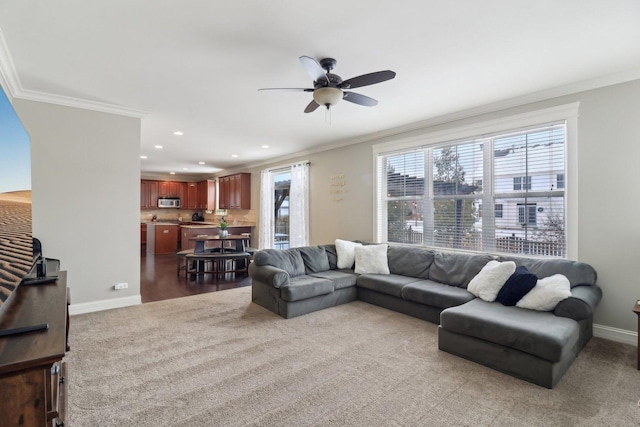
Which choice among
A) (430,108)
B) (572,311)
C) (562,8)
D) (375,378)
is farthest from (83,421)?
(430,108)

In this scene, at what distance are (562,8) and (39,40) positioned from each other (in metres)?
3.90

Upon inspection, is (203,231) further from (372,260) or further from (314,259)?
(372,260)

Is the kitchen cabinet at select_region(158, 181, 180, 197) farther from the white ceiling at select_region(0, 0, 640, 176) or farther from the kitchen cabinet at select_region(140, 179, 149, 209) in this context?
the white ceiling at select_region(0, 0, 640, 176)

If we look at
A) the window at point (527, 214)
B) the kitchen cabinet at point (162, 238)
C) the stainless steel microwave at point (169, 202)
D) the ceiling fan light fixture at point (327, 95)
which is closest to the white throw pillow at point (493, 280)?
the window at point (527, 214)

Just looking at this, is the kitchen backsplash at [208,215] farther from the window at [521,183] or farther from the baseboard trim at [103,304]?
the window at [521,183]

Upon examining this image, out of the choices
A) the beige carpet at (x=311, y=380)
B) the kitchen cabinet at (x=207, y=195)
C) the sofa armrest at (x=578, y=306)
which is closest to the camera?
the beige carpet at (x=311, y=380)

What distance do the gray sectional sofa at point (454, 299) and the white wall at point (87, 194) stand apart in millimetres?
1832

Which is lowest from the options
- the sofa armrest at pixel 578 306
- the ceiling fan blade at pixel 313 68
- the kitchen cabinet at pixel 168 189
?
the sofa armrest at pixel 578 306

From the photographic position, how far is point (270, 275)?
3.84 metres

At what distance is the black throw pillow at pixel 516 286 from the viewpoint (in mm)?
2918

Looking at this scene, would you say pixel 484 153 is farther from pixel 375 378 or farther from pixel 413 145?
pixel 375 378

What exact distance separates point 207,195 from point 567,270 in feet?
31.8

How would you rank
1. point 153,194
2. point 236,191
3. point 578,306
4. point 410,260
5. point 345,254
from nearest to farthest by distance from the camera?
point 578,306, point 410,260, point 345,254, point 236,191, point 153,194

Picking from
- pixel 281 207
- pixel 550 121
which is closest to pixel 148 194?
pixel 281 207
